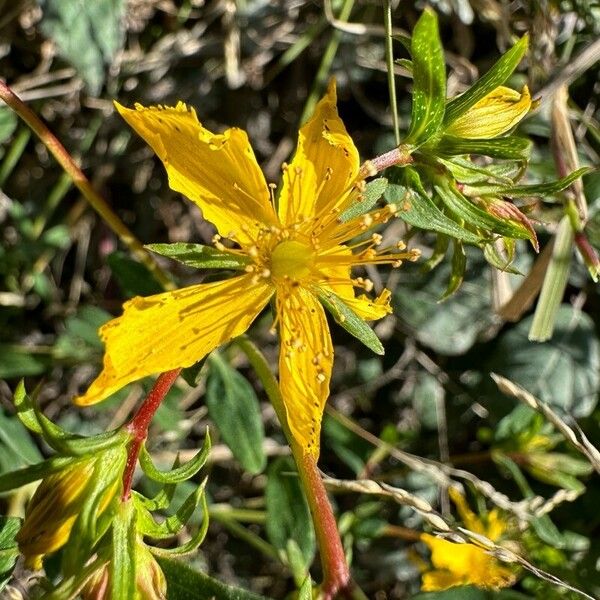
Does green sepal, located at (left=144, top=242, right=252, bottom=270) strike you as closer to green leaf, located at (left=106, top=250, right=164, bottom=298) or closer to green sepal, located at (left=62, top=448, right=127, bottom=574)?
green sepal, located at (left=62, top=448, right=127, bottom=574)

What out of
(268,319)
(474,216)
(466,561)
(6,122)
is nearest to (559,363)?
Result: (466,561)

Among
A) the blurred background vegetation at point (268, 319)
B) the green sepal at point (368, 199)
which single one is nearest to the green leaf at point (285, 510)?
the blurred background vegetation at point (268, 319)

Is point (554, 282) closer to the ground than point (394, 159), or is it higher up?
closer to the ground

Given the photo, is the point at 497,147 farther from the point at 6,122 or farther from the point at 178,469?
the point at 6,122

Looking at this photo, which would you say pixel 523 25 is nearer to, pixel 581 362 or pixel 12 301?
pixel 581 362

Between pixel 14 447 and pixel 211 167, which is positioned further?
pixel 14 447

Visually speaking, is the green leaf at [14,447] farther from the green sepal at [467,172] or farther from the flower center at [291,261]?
the green sepal at [467,172]
